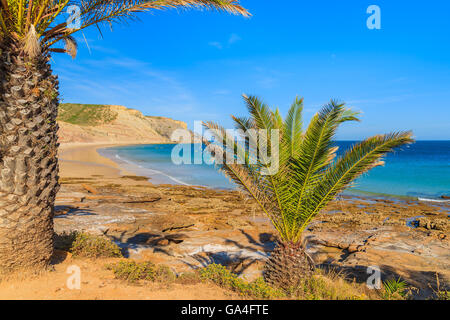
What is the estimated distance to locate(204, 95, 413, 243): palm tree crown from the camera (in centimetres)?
534

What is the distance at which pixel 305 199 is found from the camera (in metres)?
5.78

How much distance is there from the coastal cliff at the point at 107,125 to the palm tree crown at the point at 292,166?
101008 mm

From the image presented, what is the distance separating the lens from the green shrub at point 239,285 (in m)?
4.70

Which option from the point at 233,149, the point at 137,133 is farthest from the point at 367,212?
the point at 137,133

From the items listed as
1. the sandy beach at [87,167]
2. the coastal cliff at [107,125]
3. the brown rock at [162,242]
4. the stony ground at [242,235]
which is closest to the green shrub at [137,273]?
the stony ground at [242,235]

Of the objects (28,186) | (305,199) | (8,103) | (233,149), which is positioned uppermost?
(8,103)

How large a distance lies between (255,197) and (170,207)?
9247mm

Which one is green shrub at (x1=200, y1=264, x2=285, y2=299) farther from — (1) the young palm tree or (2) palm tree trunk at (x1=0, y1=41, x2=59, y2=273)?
(2) palm tree trunk at (x1=0, y1=41, x2=59, y2=273)

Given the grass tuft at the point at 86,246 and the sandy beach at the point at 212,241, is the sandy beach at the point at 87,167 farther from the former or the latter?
the grass tuft at the point at 86,246

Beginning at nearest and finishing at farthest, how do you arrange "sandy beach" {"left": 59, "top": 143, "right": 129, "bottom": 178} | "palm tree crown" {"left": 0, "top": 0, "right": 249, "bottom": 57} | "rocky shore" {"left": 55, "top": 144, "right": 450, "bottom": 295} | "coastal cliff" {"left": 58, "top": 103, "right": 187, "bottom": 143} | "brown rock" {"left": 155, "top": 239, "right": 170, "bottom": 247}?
"palm tree crown" {"left": 0, "top": 0, "right": 249, "bottom": 57}, "rocky shore" {"left": 55, "top": 144, "right": 450, "bottom": 295}, "brown rock" {"left": 155, "top": 239, "right": 170, "bottom": 247}, "sandy beach" {"left": 59, "top": 143, "right": 129, "bottom": 178}, "coastal cliff" {"left": 58, "top": 103, "right": 187, "bottom": 143}

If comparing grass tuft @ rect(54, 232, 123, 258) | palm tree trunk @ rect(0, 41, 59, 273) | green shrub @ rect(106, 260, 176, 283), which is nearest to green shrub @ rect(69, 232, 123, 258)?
grass tuft @ rect(54, 232, 123, 258)

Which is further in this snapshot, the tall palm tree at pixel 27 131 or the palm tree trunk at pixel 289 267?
the palm tree trunk at pixel 289 267

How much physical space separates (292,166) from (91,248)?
4725mm

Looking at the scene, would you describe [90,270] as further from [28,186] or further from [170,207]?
[170,207]
